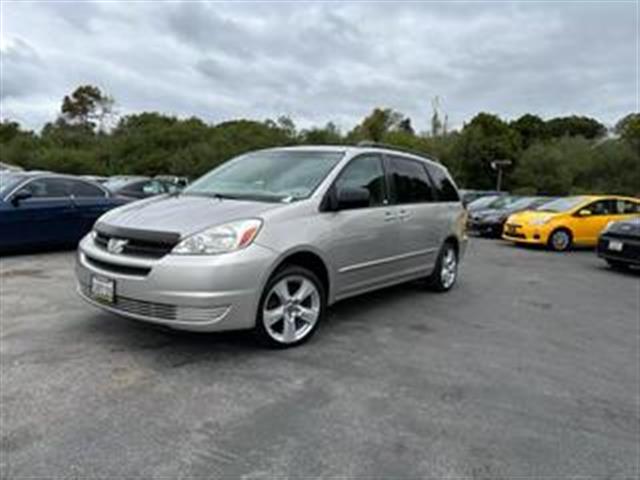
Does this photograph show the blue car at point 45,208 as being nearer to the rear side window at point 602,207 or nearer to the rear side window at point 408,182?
the rear side window at point 408,182

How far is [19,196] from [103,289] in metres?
Result: 5.18

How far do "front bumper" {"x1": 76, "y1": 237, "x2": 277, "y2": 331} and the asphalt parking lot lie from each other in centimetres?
35

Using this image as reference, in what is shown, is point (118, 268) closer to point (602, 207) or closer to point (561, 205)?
point (561, 205)

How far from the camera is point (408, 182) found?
5.93m

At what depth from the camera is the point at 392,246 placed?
5.48 metres

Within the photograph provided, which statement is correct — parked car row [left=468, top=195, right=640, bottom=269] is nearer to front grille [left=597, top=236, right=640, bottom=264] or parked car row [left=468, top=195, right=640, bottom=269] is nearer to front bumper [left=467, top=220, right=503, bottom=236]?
front bumper [left=467, top=220, right=503, bottom=236]

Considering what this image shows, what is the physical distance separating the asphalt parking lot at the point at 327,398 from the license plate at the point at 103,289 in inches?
15.8

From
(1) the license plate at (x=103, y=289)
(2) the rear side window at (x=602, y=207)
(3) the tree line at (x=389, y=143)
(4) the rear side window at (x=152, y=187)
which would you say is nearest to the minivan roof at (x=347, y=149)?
(1) the license plate at (x=103, y=289)

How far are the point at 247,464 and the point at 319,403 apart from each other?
79cm

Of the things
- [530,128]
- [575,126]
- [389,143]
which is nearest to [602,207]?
[389,143]

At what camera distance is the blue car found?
319 inches

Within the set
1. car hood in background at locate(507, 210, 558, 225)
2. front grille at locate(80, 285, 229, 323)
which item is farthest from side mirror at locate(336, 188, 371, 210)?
car hood in background at locate(507, 210, 558, 225)

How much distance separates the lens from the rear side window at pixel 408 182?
5668 mm

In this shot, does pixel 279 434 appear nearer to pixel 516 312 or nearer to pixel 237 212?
pixel 237 212
